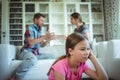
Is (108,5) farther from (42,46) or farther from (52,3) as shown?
(42,46)

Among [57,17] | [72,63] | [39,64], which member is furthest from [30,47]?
[57,17]

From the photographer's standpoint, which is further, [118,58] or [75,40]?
[118,58]

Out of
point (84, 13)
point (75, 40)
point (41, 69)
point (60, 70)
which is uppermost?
point (84, 13)

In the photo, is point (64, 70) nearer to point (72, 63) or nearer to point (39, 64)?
point (72, 63)

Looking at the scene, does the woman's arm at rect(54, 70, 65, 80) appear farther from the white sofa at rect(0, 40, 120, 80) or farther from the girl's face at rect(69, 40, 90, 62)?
the white sofa at rect(0, 40, 120, 80)

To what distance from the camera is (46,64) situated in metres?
2.33

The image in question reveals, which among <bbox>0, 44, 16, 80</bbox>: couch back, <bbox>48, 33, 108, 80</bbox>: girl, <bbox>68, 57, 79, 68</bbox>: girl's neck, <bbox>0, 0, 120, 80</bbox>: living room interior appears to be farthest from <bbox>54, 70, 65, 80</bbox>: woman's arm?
<bbox>0, 0, 120, 80</bbox>: living room interior

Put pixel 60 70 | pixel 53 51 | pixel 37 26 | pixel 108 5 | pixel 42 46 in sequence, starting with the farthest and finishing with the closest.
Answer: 1. pixel 108 5
2. pixel 53 51
3. pixel 42 46
4. pixel 37 26
5. pixel 60 70

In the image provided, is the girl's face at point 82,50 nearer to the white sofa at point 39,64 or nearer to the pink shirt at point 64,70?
the pink shirt at point 64,70

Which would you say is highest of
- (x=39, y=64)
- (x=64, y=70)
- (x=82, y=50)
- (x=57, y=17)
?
(x=57, y=17)

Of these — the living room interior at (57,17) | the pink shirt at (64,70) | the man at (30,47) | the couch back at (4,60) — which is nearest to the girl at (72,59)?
the pink shirt at (64,70)

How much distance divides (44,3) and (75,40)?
4.14 m

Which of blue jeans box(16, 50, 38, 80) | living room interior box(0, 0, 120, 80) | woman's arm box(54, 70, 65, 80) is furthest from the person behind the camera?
living room interior box(0, 0, 120, 80)

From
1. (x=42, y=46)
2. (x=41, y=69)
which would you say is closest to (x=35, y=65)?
(x=41, y=69)
